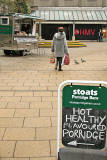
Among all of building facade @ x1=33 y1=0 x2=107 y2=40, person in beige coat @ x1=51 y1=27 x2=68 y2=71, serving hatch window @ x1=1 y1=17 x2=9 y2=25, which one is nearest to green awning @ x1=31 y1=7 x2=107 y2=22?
building facade @ x1=33 y1=0 x2=107 y2=40

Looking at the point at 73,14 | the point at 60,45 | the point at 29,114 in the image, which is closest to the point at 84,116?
the point at 29,114

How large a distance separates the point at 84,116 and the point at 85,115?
0.7 inches

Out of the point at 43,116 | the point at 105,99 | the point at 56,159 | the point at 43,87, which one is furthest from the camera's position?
the point at 43,87

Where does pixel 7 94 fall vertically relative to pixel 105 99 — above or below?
below

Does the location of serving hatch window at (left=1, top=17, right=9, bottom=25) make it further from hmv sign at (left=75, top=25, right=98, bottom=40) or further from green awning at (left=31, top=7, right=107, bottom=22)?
hmv sign at (left=75, top=25, right=98, bottom=40)

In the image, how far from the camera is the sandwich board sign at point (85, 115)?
3.24 meters

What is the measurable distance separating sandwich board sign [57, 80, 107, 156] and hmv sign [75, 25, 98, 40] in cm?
3473

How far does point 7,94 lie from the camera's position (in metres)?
7.04

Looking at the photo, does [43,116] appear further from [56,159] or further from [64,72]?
[64,72]

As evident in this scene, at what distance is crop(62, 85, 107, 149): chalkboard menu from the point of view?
3246 millimetres

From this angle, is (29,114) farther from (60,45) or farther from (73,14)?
(73,14)

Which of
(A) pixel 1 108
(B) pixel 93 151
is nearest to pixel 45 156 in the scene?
(B) pixel 93 151

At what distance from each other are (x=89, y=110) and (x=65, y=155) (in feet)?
2.17

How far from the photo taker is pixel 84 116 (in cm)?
330
